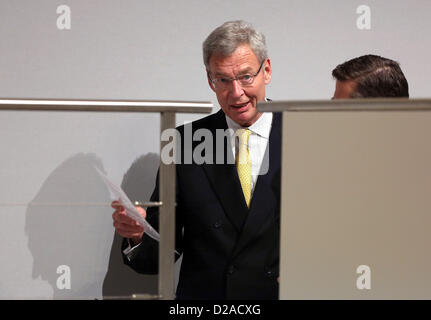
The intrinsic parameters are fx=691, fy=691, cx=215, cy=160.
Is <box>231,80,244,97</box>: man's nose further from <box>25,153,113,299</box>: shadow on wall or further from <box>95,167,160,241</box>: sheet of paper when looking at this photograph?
<box>95,167,160,241</box>: sheet of paper

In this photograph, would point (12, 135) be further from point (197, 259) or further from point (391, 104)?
point (391, 104)

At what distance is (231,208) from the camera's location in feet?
5.16

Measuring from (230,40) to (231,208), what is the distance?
433 mm

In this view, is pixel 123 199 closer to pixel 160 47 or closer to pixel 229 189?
pixel 229 189

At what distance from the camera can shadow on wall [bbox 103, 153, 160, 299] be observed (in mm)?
1538

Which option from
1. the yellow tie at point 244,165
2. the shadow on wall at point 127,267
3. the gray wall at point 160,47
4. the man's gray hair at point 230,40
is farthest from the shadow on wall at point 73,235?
the gray wall at point 160,47

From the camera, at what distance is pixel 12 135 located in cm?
222

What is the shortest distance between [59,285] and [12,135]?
94 cm

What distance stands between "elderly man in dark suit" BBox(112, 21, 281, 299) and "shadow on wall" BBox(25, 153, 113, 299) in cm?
7

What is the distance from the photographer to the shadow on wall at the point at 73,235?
1434 millimetres

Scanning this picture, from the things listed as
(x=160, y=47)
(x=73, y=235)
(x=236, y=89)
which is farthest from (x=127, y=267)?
(x=160, y=47)

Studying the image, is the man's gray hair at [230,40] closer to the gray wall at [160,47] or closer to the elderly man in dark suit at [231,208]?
the elderly man in dark suit at [231,208]
